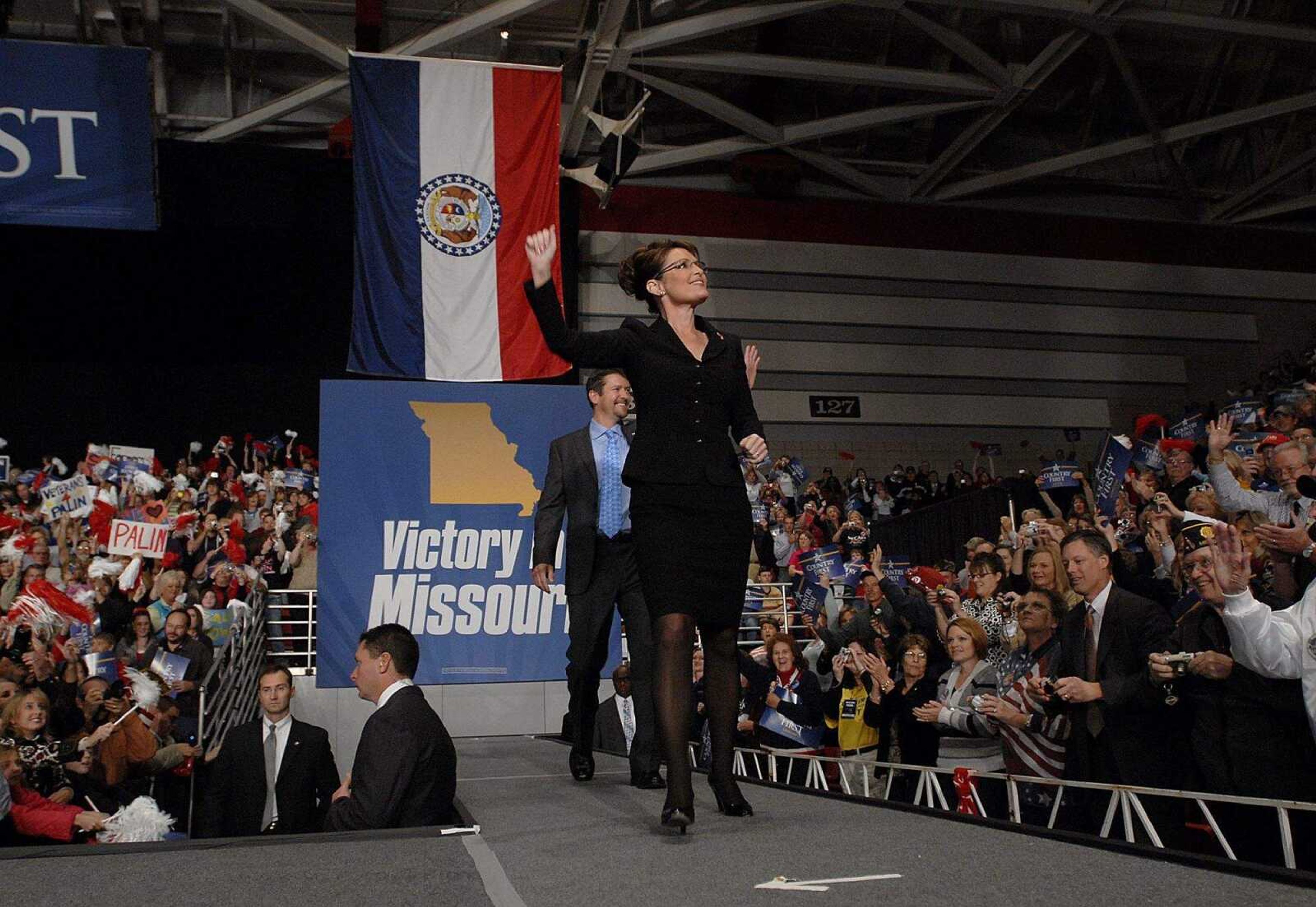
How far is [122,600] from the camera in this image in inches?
368

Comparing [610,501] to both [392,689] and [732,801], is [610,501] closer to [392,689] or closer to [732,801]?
[392,689]

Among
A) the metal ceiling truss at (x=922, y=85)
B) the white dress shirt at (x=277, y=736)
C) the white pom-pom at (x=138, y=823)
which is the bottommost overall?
the white pom-pom at (x=138, y=823)

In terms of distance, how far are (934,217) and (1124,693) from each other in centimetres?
1617

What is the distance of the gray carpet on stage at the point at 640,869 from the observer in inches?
76.9

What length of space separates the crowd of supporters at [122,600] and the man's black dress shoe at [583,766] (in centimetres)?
190

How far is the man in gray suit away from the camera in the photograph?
412 cm

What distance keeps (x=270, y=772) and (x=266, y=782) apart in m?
0.11

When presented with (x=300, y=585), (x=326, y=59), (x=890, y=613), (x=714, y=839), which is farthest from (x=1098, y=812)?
(x=326, y=59)

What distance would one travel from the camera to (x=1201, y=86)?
55.7 ft

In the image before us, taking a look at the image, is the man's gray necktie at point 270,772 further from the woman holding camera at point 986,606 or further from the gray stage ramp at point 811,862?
the woman holding camera at point 986,606

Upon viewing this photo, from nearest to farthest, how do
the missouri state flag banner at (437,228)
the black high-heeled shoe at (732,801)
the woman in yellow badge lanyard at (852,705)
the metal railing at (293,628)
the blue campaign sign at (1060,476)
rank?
the black high-heeled shoe at (732,801) < the woman in yellow badge lanyard at (852,705) < the blue campaign sign at (1060,476) < the missouri state flag banner at (437,228) < the metal railing at (293,628)

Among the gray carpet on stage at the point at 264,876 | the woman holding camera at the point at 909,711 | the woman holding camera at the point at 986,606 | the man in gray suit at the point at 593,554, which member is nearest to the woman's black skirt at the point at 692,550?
the gray carpet on stage at the point at 264,876

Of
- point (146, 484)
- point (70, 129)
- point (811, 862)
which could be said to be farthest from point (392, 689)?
point (146, 484)

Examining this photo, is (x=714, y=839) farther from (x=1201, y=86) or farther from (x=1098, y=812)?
(x=1201, y=86)
